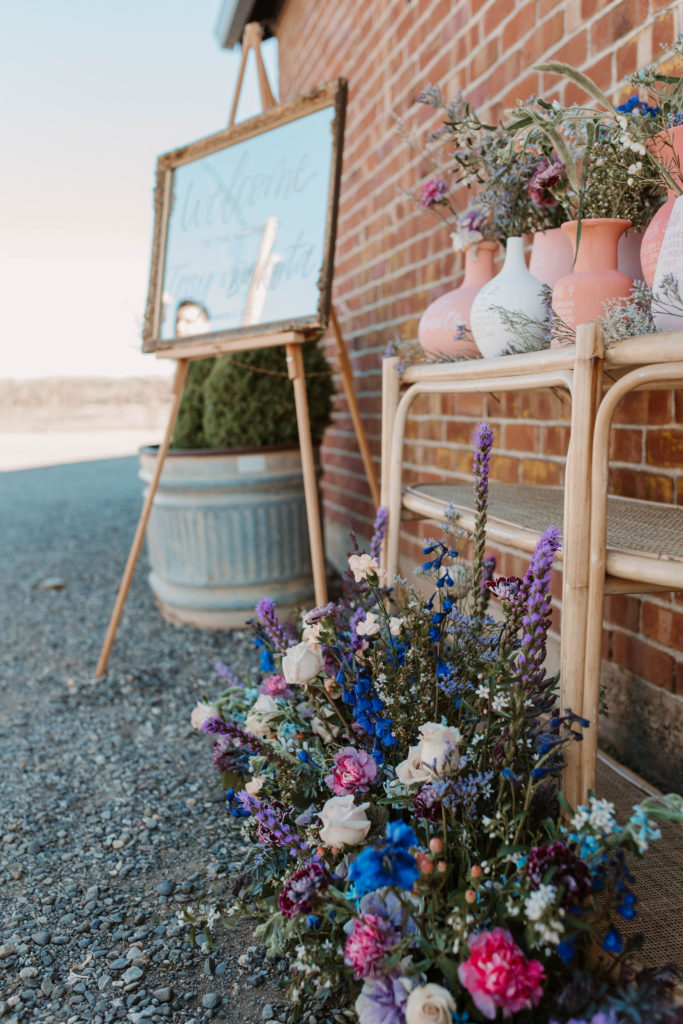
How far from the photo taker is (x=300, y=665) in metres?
1.31

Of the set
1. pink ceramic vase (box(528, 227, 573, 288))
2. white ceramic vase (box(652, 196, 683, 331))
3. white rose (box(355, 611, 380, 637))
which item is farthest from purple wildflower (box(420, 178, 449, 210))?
white rose (box(355, 611, 380, 637))

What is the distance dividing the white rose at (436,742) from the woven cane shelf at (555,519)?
0.99 ft

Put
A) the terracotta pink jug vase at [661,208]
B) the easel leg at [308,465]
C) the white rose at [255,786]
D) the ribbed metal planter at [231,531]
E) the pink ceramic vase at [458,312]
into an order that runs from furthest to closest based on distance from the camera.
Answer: the ribbed metal planter at [231,531] < the easel leg at [308,465] < the pink ceramic vase at [458,312] < the white rose at [255,786] < the terracotta pink jug vase at [661,208]

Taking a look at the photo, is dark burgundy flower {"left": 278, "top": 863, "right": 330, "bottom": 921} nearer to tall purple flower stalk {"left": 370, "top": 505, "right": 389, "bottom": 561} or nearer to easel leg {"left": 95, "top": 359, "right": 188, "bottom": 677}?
tall purple flower stalk {"left": 370, "top": 505, "right": 389, "bottom": 561}

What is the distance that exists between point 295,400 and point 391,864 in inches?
73.1

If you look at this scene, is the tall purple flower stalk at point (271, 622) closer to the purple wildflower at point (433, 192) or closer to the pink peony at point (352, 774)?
the pink peony at point (352, 774)

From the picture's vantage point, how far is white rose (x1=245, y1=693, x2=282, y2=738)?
155 centimetres

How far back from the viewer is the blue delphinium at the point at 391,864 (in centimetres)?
86

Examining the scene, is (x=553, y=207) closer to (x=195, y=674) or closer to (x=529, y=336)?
(x=529, y=336)

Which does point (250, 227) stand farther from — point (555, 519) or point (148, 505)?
point (555, 519)

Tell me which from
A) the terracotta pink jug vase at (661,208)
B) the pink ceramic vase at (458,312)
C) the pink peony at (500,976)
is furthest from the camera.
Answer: the pink ceramic vase at (458,312)

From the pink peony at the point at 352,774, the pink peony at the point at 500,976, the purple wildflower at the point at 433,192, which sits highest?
the purple wildflower at the point at 433,192

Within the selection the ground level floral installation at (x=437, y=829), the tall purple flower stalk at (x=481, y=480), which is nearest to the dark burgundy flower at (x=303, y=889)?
the ground level floral installation at (x=437, y=829)

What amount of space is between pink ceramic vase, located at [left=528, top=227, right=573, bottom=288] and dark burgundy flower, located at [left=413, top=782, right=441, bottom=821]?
0.93 metres
